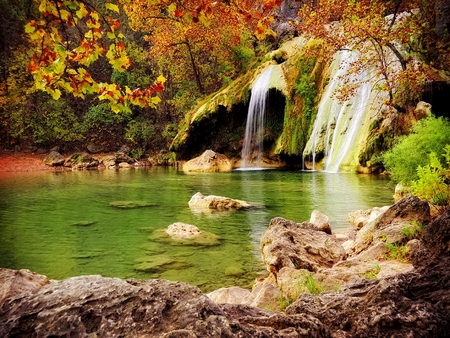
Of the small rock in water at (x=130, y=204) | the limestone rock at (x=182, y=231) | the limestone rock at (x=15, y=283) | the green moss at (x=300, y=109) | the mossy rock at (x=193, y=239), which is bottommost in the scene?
the mossy rock at (x=193, y=239)

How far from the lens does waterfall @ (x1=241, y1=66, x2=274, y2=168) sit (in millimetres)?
23109

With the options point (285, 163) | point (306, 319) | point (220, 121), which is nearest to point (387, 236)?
point (306, 319)

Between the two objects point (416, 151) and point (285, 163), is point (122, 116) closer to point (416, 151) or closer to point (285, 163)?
point (285, 163)

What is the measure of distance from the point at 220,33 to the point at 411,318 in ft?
86.3

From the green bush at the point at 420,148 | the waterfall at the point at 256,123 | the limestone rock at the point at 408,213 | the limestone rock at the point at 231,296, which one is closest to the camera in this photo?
the limestone rock at the point at 231,296

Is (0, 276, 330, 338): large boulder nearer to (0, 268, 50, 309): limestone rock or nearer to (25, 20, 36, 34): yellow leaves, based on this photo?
(0, 268, 50, 309): limestone rock

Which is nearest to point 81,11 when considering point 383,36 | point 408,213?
point 408,213

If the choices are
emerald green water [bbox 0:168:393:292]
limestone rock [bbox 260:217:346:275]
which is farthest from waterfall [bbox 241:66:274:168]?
limestone rock [bbox 260:217:346:275]

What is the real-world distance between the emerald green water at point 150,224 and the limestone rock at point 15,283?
8.04 feet

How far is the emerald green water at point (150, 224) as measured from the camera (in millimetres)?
5137

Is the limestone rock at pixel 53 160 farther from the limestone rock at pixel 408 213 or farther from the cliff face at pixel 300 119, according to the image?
the limestone rock at pixel 408 213

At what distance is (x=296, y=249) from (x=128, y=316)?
3000 mm

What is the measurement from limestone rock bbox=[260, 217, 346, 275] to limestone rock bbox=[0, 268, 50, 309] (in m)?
2.65

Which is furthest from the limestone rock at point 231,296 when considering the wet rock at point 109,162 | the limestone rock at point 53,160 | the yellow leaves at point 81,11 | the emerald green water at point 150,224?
the limestone rock at point 53,160
